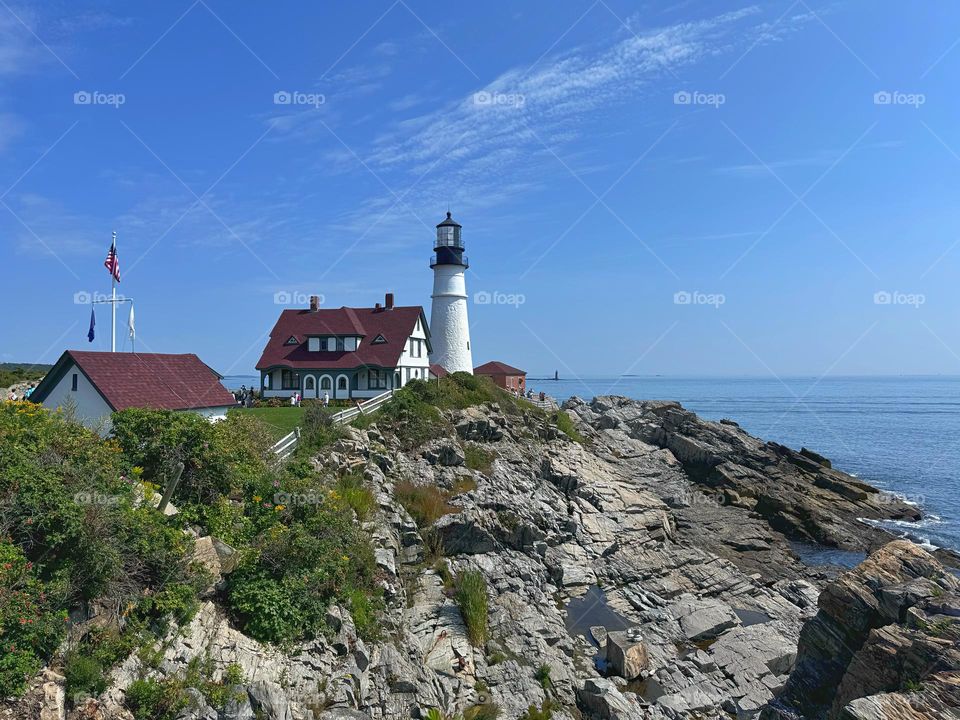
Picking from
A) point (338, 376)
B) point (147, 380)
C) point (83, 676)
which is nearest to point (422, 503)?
point (147, 380)

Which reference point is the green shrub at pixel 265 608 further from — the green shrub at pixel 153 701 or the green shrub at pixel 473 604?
the green shrub at pixel 473 604

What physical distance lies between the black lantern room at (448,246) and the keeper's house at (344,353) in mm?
4495

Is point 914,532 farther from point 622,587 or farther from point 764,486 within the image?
point 622,587

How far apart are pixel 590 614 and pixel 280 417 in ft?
62.5

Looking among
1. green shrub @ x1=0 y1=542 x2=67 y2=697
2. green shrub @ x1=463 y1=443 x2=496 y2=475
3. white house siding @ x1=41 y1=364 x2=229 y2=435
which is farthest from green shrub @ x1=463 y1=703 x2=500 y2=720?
green shrub @ x1=463 y1=443 x2=496 y2=475

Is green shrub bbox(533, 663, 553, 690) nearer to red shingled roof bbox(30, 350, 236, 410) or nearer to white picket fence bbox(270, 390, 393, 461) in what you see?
white picket fence bbox(270, 390, 393, 461)

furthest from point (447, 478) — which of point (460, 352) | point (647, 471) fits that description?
point (460, 352)

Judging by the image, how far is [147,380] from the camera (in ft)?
73.1

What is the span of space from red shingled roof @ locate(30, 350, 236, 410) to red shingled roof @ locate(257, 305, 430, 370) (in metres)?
15.2

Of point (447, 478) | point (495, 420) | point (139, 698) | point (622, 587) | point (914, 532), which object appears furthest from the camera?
point (495, 420)

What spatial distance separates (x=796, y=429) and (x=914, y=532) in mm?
50723

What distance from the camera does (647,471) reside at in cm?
3909

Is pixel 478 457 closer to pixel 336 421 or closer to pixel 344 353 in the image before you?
pixel 336 421

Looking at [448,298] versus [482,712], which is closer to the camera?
[482,712]
